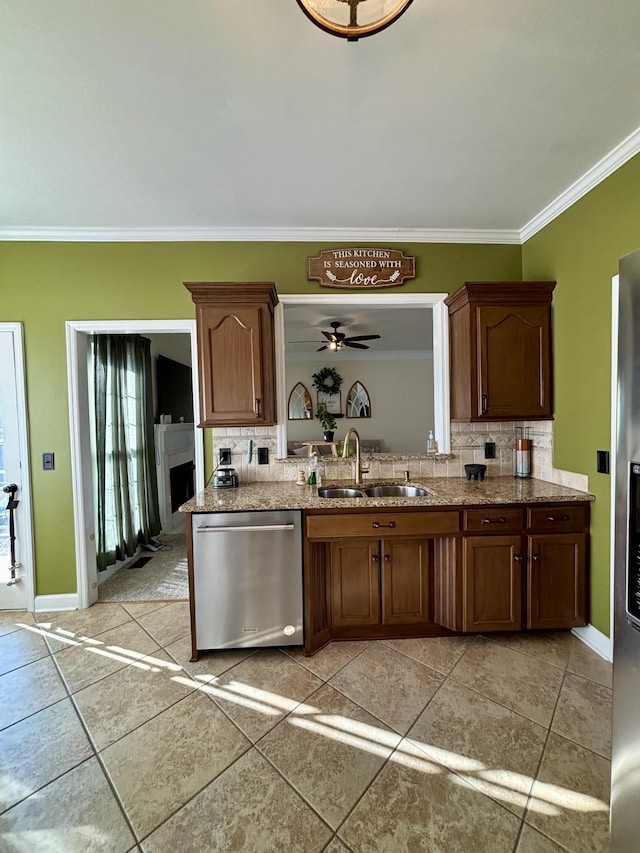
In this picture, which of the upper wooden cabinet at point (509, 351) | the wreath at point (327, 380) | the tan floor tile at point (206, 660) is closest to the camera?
the tan floor tile at point (206, 660)

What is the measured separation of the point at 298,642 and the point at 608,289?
2.77 meters

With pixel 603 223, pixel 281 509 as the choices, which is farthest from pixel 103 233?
pixel 603 223

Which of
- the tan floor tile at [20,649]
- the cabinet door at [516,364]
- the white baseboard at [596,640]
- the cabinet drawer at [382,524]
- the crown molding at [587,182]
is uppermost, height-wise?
the crown molding at [587,182]


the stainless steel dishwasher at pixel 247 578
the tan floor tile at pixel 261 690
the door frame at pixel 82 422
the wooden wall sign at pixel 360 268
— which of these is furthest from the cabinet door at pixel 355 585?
the wooden wall sign at pixel 360 268

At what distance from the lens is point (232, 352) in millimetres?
2359

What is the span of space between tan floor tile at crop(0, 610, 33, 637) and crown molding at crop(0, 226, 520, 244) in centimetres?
282

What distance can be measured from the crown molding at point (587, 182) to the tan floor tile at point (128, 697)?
146 inches

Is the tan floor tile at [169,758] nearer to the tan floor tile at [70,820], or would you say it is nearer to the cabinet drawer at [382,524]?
the tan floor tile at [70,820]

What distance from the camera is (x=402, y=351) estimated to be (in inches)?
268

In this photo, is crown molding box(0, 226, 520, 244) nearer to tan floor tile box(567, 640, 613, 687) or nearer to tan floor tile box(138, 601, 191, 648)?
tan floor tile box(138, 601, 191, 648)

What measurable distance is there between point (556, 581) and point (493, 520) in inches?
22.2

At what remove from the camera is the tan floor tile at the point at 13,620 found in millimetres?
2443

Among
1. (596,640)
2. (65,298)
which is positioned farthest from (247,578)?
(65,298)

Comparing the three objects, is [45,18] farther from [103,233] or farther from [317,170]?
Result: [103,233]
